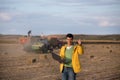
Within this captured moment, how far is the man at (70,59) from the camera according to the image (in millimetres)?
8203

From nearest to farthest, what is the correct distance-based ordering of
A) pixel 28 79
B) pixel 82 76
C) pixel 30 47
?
pixel 28 79 < pixel 82 76 < pixel 30 47

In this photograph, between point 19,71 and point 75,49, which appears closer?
point 75,49

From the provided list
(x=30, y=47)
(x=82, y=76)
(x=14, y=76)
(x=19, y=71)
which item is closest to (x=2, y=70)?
(x=19, y=71)

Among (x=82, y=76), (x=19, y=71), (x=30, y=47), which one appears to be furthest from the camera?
(x=30, y=47)

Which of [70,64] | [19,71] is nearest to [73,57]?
[70,64]

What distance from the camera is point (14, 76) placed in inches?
624

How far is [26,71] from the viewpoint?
17.6 metres

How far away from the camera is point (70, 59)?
8.27m

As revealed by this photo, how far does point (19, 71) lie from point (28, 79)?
2493 mm

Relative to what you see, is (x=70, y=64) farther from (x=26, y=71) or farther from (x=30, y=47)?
(x=30, y=47)

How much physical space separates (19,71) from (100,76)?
14.5 ft

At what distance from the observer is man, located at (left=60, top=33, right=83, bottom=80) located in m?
8.20

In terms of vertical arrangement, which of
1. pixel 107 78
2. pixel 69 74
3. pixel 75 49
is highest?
pixel 75 49

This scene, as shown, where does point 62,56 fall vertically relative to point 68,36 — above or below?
below
